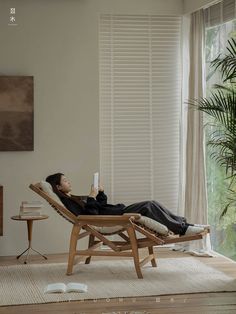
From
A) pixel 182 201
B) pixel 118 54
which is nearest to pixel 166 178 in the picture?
pixel 182 201

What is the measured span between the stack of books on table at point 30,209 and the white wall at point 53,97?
1.56 ft

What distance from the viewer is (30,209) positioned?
650 centimetres

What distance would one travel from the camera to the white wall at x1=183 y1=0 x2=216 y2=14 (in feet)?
21.9

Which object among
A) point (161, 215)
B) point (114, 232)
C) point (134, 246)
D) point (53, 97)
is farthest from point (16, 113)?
point (134, 246)

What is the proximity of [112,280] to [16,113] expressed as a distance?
2.17 m

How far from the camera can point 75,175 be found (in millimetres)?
7051

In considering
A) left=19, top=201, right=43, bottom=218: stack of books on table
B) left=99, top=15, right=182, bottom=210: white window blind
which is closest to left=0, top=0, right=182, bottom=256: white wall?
left=99, top=15, right=182, bottom=210: white window blind

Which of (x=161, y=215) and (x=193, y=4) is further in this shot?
(x=193, y=4)

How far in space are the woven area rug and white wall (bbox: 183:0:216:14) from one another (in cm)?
253

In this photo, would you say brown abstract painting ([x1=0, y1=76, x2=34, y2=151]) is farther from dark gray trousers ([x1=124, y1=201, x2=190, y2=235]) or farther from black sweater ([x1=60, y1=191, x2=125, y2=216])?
dark gray trousers ([x1=124, y1=201, x2=190, y2=235])

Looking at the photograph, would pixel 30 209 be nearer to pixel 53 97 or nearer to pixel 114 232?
pixel 114 232

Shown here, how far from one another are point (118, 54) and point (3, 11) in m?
1.29

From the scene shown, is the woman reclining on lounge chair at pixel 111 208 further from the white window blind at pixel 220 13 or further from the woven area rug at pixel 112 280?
the white window blind at pixel 220 13

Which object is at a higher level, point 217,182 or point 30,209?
point 217,182
